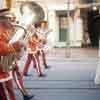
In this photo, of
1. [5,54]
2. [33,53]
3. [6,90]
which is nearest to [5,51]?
[5,54]

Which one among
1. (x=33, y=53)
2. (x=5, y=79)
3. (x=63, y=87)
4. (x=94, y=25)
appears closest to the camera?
(x=5, y=79)

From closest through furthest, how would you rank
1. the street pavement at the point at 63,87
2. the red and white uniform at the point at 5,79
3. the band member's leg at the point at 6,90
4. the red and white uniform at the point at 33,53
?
the red and white uniform at the point at 5,79
the band member's leg at the point at 6,90
the street pavement at the point at 63,87
the red and white uniform at the point at 33,53

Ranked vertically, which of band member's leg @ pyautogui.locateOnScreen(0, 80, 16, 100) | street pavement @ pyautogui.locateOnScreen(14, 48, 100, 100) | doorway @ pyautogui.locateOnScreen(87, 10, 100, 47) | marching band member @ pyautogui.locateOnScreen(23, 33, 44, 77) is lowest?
doorway @ pyautogui.locateOnScreen(87, 10, 100, 47)

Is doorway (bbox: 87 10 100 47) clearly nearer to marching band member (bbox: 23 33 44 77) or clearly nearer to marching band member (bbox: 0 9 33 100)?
marching band member (bbox: 23 33 44 77)

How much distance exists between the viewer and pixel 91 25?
45.4 meters

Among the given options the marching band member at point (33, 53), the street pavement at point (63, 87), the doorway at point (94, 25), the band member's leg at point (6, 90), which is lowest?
the doorway at point (94, 25)

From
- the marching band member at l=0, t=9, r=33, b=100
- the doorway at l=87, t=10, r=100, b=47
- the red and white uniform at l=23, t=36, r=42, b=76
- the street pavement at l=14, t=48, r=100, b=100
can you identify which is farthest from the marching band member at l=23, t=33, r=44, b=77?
the doorway at l=87, t=10, r=100, b=47

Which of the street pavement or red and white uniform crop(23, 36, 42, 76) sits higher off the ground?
red and white uniform crop(23, 36, 42, 76)

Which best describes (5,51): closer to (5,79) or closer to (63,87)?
(5,79)

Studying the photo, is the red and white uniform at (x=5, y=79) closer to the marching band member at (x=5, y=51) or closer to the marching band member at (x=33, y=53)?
the marching band member at (x=5, y=51)

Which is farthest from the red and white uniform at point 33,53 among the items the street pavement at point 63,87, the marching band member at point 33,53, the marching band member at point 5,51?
the marching band member at point 5,51

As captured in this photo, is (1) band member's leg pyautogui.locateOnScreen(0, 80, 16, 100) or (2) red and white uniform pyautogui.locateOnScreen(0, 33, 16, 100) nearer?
(2) red and white uniform pyautogui.locateOnScreen(0, 33, 16, 100)

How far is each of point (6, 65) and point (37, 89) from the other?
5183 mm

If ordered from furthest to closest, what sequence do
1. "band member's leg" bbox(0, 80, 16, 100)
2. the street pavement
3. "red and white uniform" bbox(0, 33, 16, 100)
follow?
the street pavement
"band member's leg" bbox(0, 80, 16, 100)
"red and white uniform" bbox(0, 33, 16, 100)
